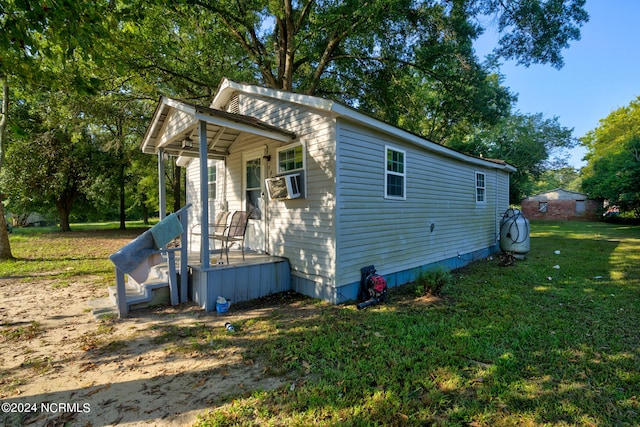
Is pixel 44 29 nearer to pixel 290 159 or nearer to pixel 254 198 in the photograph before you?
pixel 290 159

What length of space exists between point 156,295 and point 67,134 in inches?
641

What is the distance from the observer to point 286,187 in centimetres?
518

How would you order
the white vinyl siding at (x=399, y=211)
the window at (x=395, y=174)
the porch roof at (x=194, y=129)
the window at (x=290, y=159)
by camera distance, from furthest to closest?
the window at (x=395, y=174) → the window at (x=290, y=159) → the white vinyl siding at (x=399, y=211) → the porch roof at (x=194, y=129)

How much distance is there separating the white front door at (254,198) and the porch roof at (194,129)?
675 mm

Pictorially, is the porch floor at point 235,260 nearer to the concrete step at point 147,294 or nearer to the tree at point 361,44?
the concrete step at point 147,294

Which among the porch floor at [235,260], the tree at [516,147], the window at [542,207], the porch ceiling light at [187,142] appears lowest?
the porch floor at [235,260]

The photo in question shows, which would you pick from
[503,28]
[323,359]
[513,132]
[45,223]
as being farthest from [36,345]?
[45,223]

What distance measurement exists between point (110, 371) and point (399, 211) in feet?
16.8

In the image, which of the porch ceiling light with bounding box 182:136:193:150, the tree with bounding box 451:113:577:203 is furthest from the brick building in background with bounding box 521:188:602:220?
the porch ceiling light with bounding box 182:136:193:150

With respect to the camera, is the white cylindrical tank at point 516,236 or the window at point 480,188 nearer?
the white cylindrical tank at point 516,236

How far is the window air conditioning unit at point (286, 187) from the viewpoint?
517cm

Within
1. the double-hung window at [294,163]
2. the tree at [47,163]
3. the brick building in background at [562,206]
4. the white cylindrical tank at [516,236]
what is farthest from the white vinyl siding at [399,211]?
the brick building in background at [562,206]

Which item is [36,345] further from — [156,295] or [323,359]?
[323,359]

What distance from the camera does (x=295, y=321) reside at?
409 cm
